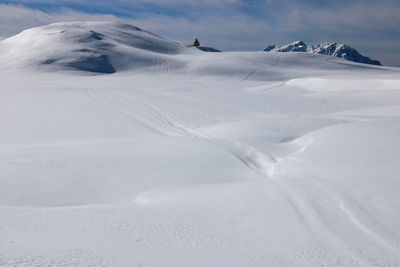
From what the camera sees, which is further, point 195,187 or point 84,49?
point 84,49

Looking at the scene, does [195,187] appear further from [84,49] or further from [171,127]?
[84,49]

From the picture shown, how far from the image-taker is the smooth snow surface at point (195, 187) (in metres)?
3.98

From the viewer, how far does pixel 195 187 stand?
6809 mm

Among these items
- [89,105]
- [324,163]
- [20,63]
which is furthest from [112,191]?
[20,63]

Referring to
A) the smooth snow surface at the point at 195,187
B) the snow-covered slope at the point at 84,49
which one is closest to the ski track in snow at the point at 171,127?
the smooth snow surface at the point at 195,187

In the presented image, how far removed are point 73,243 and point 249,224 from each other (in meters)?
2.36

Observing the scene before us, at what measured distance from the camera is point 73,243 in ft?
12.4

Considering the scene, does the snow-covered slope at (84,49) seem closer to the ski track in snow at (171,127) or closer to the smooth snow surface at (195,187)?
the ski track in snow at (171,127)

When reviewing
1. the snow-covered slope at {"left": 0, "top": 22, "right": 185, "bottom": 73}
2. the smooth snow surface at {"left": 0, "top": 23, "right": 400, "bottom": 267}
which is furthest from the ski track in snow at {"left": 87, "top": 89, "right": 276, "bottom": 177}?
the snow-covered slope at {"left": 0, "top": 22, "right": 185, "bottom": 73}

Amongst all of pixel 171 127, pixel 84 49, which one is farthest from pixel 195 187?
pixel 84 49

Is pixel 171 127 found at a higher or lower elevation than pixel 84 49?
lower

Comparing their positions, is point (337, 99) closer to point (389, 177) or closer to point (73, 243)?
point (389, 177)

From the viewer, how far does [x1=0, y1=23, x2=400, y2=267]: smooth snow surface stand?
13.1ft

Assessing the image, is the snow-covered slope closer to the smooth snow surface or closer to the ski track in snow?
the ski track in snow
